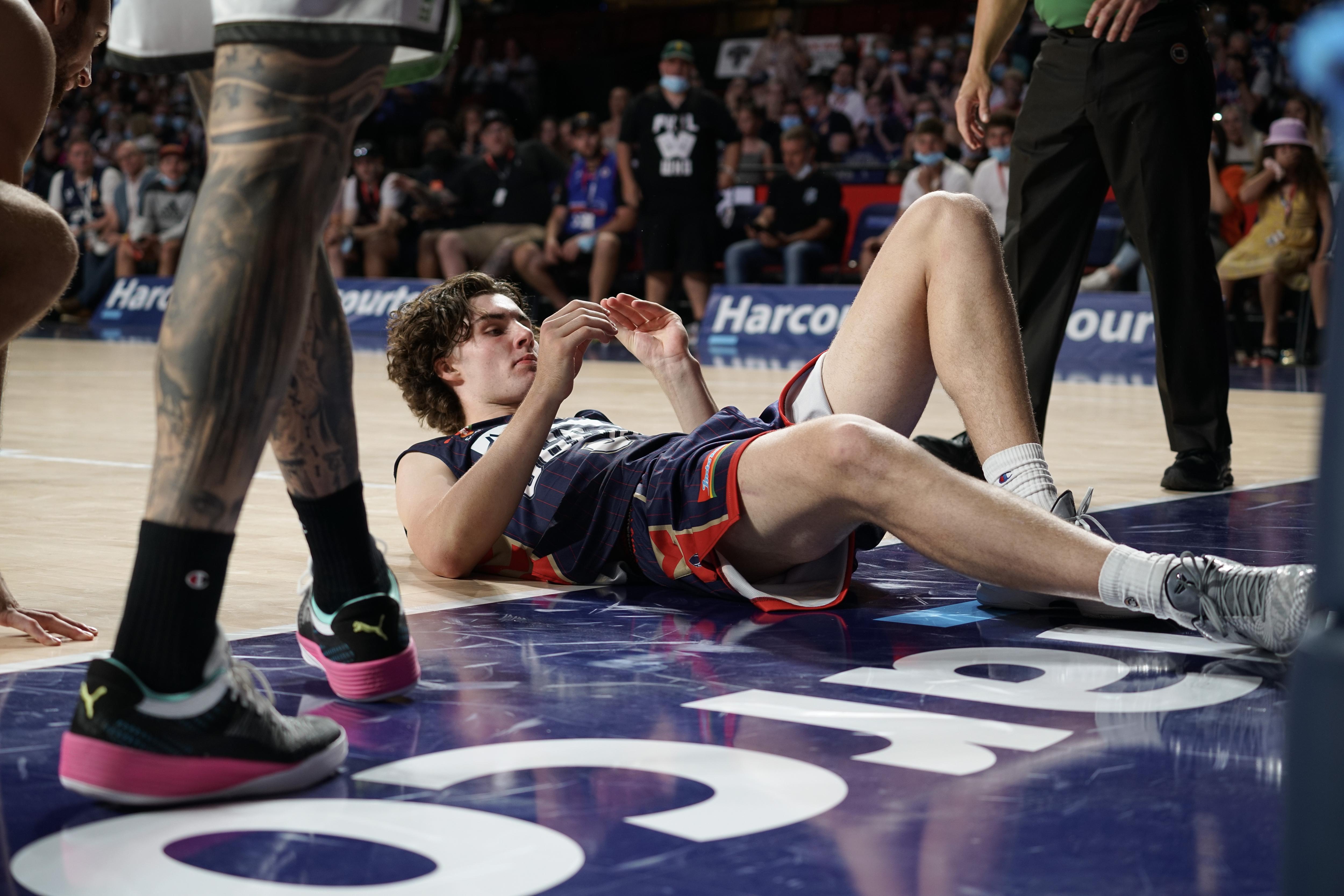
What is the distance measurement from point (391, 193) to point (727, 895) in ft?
37.7

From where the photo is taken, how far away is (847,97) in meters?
12.7

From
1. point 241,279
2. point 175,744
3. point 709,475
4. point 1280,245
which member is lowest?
point 175,744

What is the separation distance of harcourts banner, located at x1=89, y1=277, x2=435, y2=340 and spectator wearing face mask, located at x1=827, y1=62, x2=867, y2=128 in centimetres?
383

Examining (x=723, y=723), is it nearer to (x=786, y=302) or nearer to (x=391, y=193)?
(x=786, y=302)

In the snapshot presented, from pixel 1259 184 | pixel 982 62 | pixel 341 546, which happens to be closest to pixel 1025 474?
pixel 341 546

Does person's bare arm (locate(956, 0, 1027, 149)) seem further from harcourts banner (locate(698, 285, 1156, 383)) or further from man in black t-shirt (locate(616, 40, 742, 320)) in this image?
man in black t-shirt (locate(616, 40, 742, 320))

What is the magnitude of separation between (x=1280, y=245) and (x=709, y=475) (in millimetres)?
6892

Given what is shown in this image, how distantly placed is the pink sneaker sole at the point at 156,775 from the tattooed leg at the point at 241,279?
7.6 inches

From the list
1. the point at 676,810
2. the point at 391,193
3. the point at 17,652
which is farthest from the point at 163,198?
the point at 676,810

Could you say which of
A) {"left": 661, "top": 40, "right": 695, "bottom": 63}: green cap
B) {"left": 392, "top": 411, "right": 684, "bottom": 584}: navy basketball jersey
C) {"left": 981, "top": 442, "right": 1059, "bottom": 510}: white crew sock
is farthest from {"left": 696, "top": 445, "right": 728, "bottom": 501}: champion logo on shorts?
{"left": 661, "top": 40, "right": 695, "bottom": 63}: green cap

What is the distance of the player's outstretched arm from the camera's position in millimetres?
2551

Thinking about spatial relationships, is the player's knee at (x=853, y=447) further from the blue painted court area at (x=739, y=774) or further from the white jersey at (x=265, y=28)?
the white jersey at (x=265, y=28)

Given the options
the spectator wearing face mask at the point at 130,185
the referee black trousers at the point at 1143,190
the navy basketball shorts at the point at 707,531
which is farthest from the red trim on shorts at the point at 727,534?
the spectator wearing face mask at the point at 130,185

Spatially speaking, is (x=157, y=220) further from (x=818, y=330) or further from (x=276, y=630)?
(x=276, y=630)
